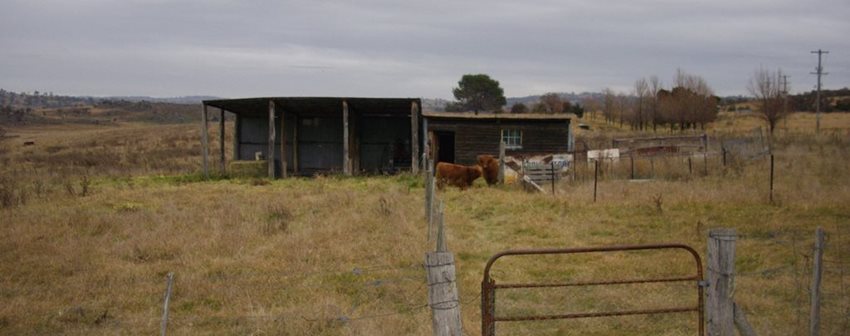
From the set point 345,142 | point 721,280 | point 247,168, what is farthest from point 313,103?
point 721,280

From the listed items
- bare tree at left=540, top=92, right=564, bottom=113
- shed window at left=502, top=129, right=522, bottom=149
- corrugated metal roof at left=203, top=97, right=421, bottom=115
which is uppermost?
bare tree at left=540, top=92, right=564, bottom=113

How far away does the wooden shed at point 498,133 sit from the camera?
25859 mm

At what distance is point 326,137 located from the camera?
90.9ft

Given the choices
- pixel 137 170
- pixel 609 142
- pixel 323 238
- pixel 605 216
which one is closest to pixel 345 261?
pixel 323 238

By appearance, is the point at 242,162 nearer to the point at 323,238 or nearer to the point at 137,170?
the point at 137,170

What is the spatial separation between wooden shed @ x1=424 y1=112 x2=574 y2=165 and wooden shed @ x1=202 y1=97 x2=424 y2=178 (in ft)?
4.05

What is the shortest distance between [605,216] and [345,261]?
6.26 meters

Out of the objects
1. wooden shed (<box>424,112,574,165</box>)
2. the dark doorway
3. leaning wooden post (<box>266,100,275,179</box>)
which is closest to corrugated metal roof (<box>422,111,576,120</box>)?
wooden shed (<box>424,112,574,165</box>)

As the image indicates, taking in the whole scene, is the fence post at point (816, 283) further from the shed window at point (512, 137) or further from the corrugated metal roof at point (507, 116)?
the shed window at point (512, 137)

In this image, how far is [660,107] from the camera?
201 ft

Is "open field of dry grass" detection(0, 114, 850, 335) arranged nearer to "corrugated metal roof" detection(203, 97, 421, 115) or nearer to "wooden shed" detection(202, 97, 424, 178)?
"corrugated metal roof" detection(203, 97, 421, 115)

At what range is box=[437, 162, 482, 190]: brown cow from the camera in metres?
19.8

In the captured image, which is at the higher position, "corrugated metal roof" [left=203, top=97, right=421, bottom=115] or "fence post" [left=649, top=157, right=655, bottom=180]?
"corrugated metal roof" [left=203, top=97, right=421, bottom=115]

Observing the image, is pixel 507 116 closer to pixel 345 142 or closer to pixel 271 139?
pixel 345 142
